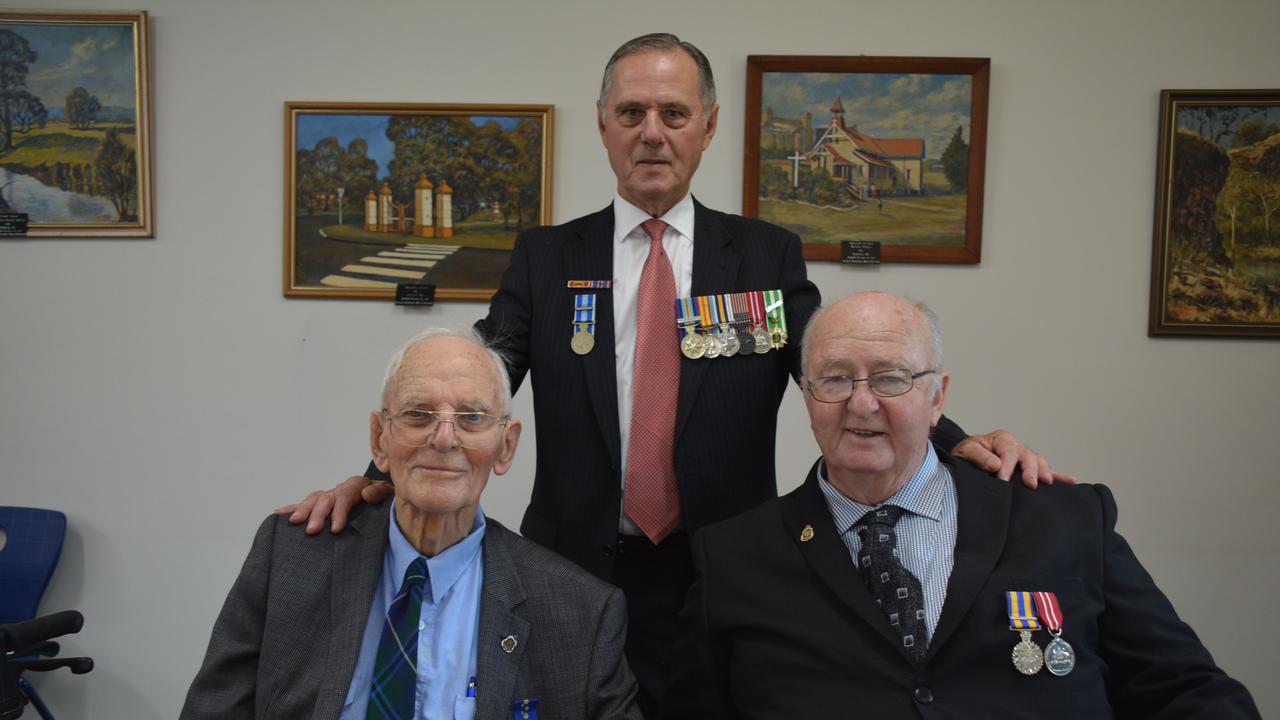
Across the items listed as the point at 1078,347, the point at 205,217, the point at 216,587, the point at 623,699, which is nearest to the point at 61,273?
the point at 205,217

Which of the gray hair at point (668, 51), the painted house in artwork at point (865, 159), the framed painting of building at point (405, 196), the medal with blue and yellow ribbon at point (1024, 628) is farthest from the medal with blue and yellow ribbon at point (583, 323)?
the painted house in artwork at point (865, 159)

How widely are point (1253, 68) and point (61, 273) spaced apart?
4571mm

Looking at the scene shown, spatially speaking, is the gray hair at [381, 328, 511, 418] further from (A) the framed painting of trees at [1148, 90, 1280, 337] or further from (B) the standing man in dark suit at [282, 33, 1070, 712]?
(A) the framed painting of trees at [1148, 90, 1280, 337]

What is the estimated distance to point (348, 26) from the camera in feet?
12.1

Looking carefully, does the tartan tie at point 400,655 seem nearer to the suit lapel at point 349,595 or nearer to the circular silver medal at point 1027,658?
the suit lapel at point 349,595

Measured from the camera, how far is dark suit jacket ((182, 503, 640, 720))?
173 cm

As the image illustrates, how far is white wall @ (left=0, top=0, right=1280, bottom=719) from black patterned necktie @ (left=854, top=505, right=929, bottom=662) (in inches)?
76.9

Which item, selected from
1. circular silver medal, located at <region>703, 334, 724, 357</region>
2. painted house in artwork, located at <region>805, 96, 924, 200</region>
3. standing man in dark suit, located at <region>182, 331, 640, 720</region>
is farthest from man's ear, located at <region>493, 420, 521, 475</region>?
painted house in artwork, located at <region>805, 96, 924, 200</region>

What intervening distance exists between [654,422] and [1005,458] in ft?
2.39

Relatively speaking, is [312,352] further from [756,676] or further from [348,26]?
[756,676]

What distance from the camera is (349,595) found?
1.79 metres

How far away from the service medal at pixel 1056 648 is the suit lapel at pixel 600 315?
2.92ft

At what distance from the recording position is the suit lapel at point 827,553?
1.71 meters

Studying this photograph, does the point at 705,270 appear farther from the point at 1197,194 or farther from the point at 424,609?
the point at 1197,194
